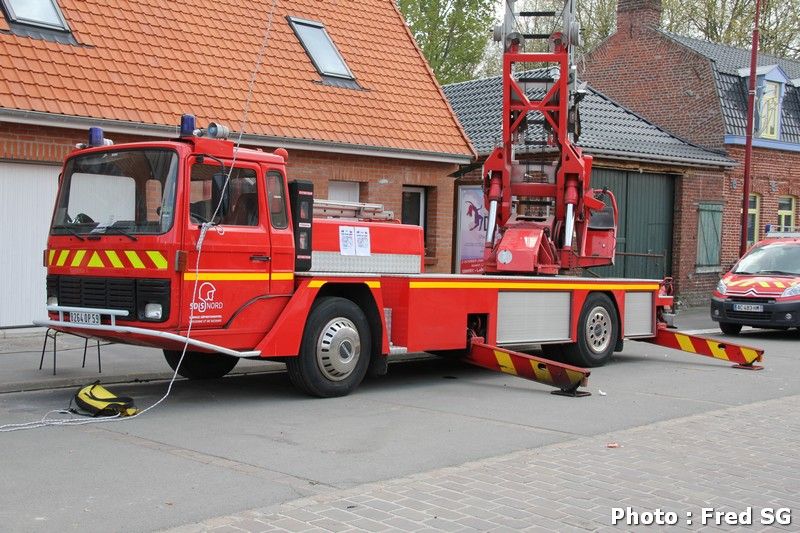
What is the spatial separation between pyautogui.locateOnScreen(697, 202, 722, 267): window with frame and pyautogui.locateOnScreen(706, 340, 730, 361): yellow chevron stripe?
12.3m

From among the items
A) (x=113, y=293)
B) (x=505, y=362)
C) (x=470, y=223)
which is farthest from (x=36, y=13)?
(x=470, y=223)

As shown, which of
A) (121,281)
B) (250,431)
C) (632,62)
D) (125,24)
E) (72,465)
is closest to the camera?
(72,465)

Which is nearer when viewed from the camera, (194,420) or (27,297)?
(194,420)

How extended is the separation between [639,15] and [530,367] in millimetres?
21795

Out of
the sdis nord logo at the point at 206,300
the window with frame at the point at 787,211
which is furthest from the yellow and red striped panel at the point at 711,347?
the window with frame at the point at 787,211

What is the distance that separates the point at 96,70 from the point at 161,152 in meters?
6.07

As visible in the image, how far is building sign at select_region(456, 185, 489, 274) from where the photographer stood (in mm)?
21453

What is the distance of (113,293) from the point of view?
9.59 metres

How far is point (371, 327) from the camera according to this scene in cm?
1111

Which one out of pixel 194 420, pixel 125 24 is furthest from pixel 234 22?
pixel 194 420

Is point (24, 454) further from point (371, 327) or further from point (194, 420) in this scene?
point (371, 327)

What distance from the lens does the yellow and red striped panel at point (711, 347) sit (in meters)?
14.3

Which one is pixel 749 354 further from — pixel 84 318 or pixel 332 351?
pixel 84 318

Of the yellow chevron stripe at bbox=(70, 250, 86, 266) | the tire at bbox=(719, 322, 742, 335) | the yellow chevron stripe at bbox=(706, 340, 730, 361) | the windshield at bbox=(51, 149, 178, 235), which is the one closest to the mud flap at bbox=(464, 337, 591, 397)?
the yellow chevron stripe at bbox=(706, 340, 730, 361)
